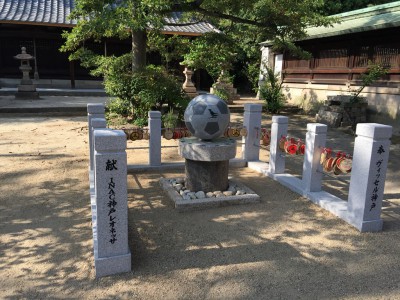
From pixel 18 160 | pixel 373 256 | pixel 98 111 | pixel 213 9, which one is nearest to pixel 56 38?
pixel 213 9

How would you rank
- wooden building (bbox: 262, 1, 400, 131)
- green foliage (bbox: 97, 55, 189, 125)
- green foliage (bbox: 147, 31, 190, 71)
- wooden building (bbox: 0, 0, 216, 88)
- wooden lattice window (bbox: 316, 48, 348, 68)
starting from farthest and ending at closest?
→ 1. wooden building (bbox: 0, 0, 216, 88)
2. wooden lattice window (bbox: 316, 48, 348, 68)
3. wooden building (bbox: 262, 1, 400, 131)
4. green foliage (bbox: 147, 31, 190, 71)
5. green foliage (bbox: 97, 55, 189, 125)

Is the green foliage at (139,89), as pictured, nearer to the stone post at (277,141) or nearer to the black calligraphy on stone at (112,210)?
the stone post at (277,141)

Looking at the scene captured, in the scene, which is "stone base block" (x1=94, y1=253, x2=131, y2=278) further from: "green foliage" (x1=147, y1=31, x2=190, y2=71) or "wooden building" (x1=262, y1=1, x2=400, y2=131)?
"wooden building" (x1=262, y1=1, x2=400, y2=131)

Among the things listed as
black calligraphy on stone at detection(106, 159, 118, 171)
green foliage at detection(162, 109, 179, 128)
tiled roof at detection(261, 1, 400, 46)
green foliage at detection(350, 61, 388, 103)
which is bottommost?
green foliage at detection(162, 109, 179, 128)

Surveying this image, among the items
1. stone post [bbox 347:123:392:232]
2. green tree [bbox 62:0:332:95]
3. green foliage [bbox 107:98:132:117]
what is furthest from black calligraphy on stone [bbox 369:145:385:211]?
green foliage [bbox 107:98:132:117]

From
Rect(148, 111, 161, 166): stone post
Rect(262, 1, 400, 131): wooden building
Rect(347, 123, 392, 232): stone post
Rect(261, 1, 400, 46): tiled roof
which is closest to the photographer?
Rect(347, 123, 392, 232): stone post

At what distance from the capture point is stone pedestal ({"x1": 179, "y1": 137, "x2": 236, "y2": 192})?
5.12 meters

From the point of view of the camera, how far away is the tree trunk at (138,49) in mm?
10297

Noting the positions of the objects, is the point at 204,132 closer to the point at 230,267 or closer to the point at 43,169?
the point at 230,267

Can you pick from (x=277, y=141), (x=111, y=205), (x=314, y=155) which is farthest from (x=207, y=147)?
(x=111, y=205)

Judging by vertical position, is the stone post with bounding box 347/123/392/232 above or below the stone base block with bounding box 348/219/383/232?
above

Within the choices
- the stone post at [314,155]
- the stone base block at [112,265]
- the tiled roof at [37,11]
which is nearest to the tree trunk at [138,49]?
the stone post at [314,155]

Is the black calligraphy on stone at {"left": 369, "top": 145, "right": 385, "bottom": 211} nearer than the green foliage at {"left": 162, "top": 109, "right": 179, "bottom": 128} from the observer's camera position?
Yes

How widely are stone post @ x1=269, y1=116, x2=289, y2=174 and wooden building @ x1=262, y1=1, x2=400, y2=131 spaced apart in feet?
23.8
